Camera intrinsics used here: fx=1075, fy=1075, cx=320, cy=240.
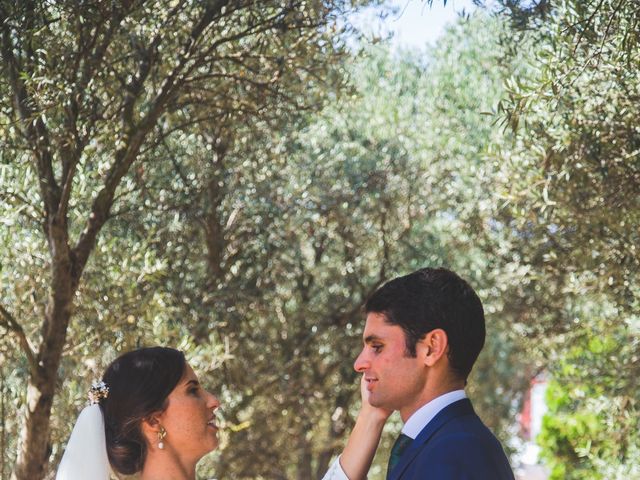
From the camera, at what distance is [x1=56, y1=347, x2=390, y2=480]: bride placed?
4.30m

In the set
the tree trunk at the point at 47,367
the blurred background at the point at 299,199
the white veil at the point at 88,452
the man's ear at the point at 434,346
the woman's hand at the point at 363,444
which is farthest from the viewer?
the blurred background at the point at 299,199

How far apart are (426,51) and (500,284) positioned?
13.1 ft

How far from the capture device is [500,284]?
1235cm

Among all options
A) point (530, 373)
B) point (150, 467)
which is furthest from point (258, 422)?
point (530, 373)

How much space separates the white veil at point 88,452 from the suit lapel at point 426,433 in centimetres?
151

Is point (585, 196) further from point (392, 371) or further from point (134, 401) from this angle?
point (392, 371)

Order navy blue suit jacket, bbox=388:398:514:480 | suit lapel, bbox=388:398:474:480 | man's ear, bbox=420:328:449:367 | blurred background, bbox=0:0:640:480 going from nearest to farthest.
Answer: navy blue suit jacket, bbox=388:398:514:480 → suit lapel, bbox=388:398:474:480 → man's ear, bbox=420:328:449:367 → blurred background, bbox=0:0:640:480

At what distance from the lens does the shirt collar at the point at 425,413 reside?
3273 mm

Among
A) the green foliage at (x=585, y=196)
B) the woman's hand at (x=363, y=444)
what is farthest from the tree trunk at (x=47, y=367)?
the woman's hand at (x=363, y=444)

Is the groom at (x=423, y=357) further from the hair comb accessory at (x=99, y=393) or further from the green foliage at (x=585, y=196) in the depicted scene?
the green foliage at (x=585, y=196)

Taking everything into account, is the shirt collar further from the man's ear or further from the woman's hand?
the woman's hand

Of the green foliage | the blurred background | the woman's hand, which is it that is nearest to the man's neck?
the woman's hand

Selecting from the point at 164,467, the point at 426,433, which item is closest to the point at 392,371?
the point at 426,433

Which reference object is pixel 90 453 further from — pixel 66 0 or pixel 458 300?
pixel 66 0
